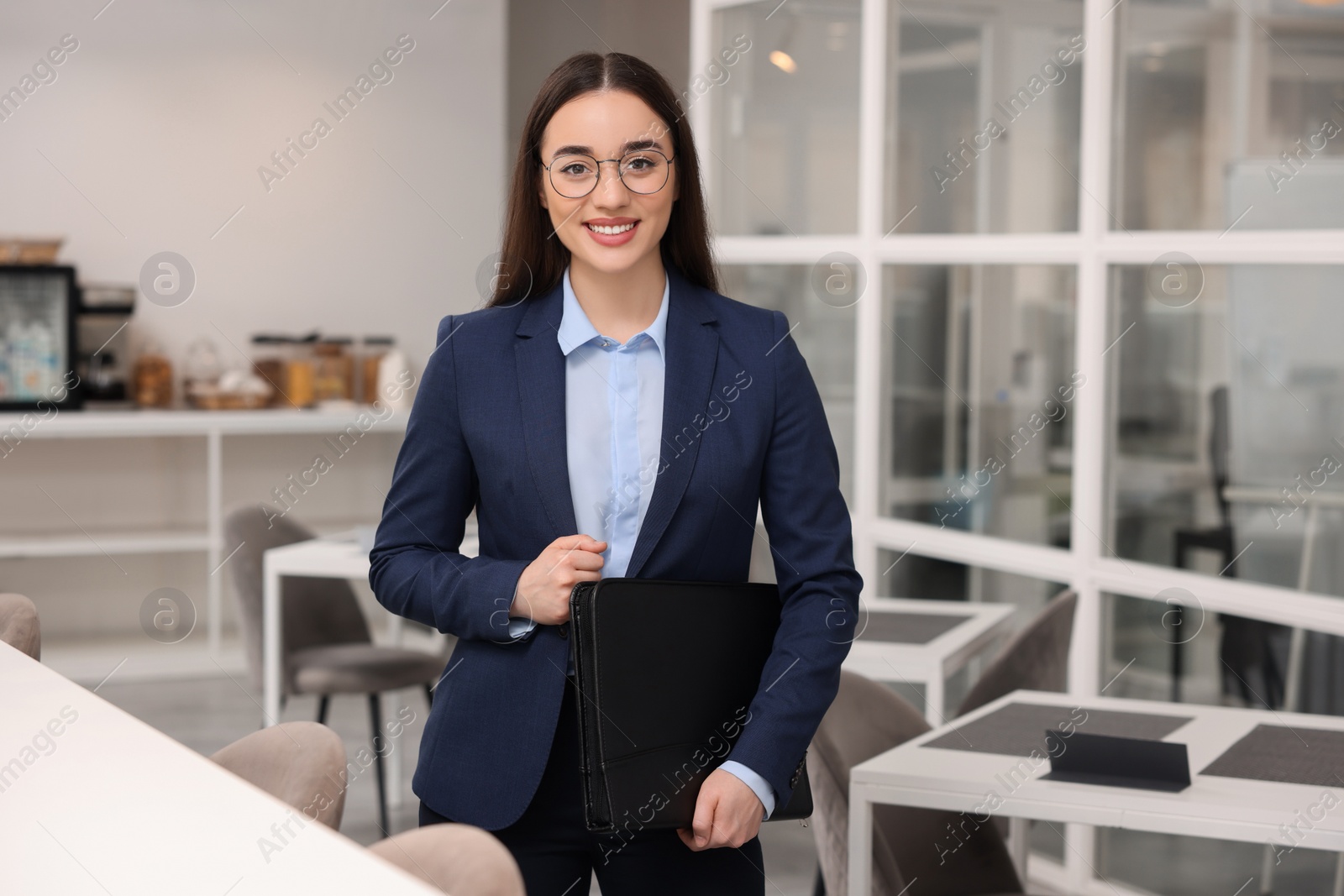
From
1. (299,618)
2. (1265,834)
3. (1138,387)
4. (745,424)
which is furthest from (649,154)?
(299,618)

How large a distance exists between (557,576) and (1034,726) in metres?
1.20

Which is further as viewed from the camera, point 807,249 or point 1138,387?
point 807,249

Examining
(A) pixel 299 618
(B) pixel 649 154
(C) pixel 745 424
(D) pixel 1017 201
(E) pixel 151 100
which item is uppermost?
(E) pixel 151 100

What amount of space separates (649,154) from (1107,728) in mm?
1374

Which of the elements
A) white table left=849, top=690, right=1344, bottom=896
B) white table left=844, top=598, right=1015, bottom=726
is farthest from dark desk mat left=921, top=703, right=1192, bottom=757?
white table left=844, top=598, right=1015, bottom=726

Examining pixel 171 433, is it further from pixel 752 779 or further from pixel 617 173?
pixel 752 779

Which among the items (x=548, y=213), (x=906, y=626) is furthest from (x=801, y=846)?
(x=548, y=213)

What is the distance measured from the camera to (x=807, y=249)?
4332mm

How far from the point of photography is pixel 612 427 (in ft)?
4.89

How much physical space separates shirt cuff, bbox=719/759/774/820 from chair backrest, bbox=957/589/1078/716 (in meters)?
1.49

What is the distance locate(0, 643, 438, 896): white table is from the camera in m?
1.06

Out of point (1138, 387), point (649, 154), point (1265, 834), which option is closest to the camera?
point (649, 154)

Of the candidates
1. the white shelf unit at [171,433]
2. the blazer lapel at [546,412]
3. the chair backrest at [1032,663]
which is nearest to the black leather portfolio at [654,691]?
the blazer lapel at [546,412]

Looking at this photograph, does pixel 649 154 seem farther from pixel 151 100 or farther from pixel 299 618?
pixel 151 100
